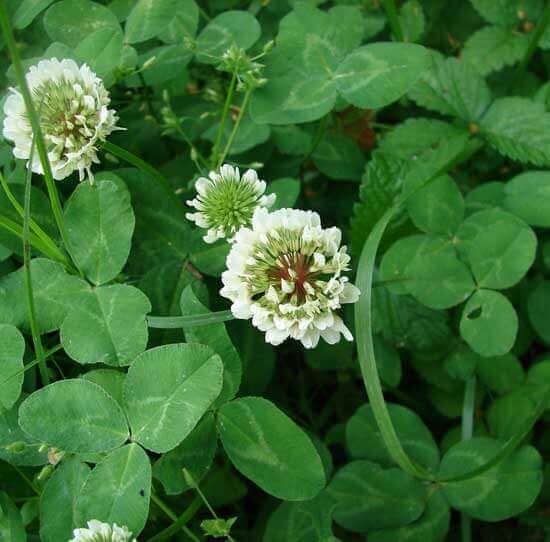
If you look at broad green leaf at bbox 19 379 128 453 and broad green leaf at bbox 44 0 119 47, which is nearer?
broad green leaf at bbox 19 379 128 453

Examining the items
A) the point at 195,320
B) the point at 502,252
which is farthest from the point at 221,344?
the point at 502,252

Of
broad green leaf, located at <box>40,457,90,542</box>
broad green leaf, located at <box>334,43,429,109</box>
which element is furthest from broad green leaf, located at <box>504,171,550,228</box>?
broad green leaf, located at <box>40,457,90,542</box>

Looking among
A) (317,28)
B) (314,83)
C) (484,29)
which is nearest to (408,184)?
(314,83)

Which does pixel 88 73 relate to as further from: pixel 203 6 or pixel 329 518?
pixel 329 518

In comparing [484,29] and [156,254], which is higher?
[484,29]

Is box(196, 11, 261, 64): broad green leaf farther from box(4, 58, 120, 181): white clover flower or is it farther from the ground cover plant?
box(4, 58, 120, 181): white clover flower

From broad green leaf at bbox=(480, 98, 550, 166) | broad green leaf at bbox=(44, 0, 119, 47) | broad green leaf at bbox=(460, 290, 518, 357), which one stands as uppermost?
broad green leaf at bbox=(44, 0, 119, 47)

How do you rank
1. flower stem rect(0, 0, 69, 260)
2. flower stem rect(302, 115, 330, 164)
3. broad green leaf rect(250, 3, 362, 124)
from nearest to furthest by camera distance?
flower stem rect(0, 0, 69, 260) < broad green leaf rect(250, 3, 362, 124) < flower stem rect(302, 115, 330, 164)
